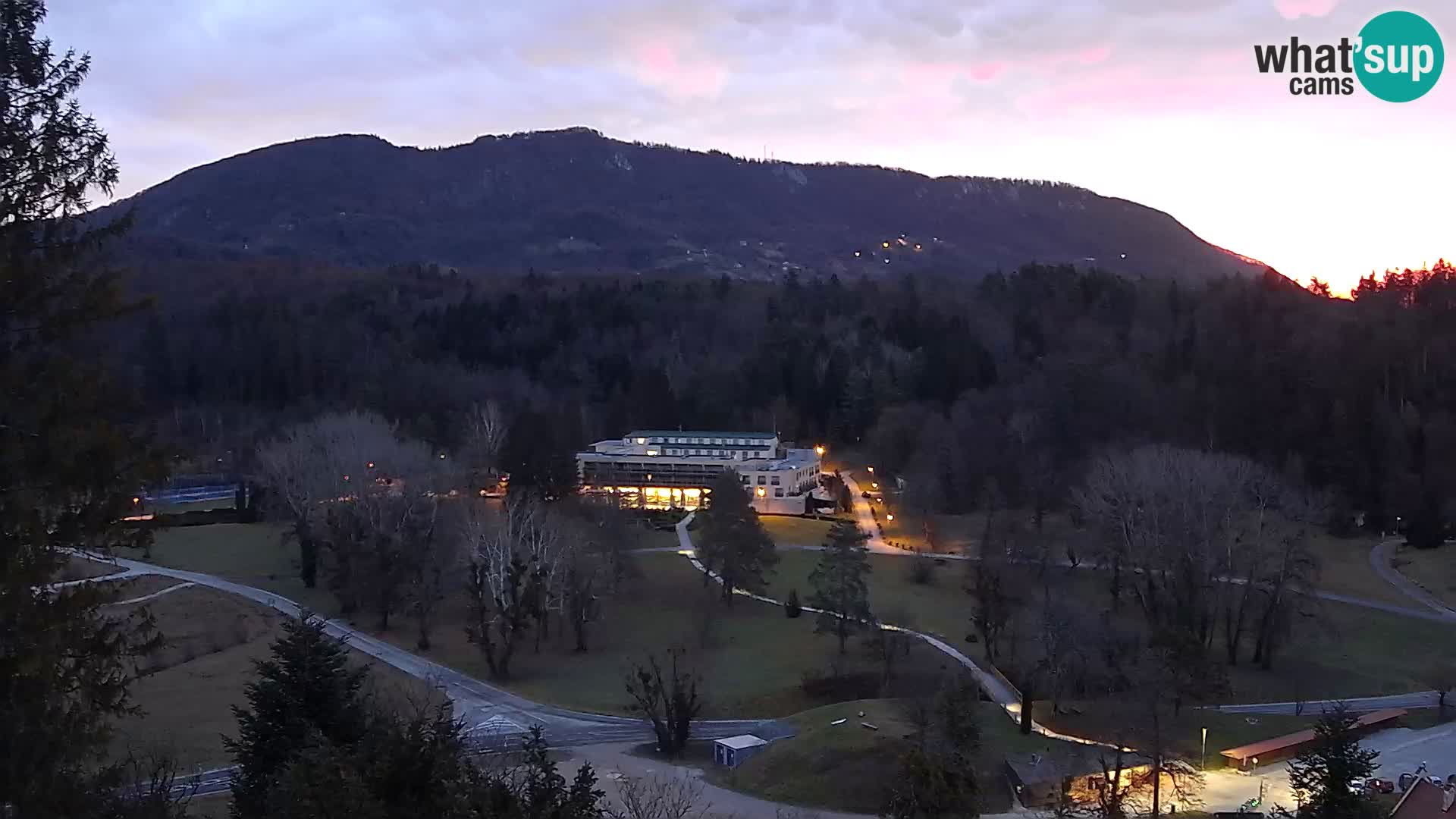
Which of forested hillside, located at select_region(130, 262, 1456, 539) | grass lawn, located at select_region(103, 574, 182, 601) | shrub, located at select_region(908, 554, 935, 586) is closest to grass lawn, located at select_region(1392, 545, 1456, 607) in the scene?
forested hillside, located at select_region(130, 262, 1456, 539)

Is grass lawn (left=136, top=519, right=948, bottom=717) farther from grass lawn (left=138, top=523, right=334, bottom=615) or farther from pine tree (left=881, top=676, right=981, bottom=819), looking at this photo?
pine tree (left=881, top=676, right=981, bottom=819)

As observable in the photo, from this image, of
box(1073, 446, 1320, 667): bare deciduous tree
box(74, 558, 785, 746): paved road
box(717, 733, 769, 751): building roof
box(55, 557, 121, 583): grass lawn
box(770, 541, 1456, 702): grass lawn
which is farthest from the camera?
box(55, 557, 121, 583): grass lawn

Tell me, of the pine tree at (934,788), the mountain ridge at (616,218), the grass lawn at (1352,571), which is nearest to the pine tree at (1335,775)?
the pine tree at (934,788)

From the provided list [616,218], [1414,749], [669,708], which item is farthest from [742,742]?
[616,218]

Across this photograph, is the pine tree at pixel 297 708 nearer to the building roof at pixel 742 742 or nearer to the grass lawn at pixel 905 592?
the building roof at pixel 742 742

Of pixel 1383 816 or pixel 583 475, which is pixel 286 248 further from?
pixel 1383 816

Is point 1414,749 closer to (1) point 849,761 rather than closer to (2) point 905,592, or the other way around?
(1) point 849,761
